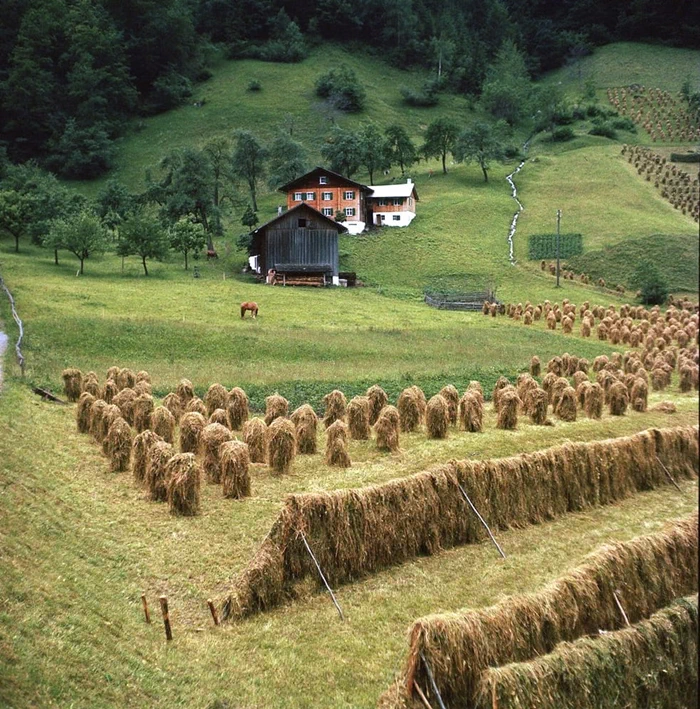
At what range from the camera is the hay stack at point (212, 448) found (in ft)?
50.5

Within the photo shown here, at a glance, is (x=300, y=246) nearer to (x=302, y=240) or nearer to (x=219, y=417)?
(x=302, y=240)

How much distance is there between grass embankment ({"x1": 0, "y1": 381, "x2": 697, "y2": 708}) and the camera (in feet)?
27.3

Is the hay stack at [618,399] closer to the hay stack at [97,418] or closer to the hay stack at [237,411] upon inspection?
the hay stack at [237,411]

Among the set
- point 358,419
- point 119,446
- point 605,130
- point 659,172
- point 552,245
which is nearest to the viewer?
point 119,446

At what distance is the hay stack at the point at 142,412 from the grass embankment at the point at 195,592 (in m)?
3.45

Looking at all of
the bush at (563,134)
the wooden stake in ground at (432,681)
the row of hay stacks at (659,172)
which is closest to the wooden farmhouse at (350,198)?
the row of hay stacks at (659,172)

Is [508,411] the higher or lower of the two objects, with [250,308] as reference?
lower

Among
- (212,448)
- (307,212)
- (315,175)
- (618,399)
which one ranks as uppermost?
(315,175)

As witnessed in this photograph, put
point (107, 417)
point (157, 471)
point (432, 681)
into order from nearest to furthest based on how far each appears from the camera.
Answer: point (432, 681) → point (157, 471) → point (107, 417)

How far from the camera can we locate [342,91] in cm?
10025

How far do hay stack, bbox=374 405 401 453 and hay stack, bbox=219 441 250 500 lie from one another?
4501 millimetres

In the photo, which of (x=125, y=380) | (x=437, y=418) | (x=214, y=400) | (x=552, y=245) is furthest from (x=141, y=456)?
(x=552, y=245)

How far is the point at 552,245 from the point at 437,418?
134 ft

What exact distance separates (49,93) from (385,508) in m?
99.4
